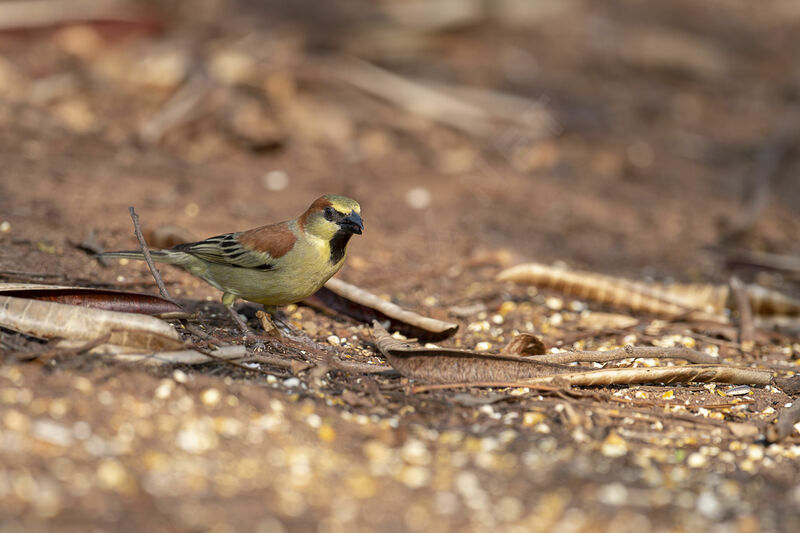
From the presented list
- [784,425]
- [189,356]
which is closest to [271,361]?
[189,356]

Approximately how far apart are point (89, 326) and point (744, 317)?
396cm

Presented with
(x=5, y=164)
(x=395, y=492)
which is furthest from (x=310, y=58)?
(x=395, y=492)

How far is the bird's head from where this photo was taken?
4766mm

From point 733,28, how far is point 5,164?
37.5ft

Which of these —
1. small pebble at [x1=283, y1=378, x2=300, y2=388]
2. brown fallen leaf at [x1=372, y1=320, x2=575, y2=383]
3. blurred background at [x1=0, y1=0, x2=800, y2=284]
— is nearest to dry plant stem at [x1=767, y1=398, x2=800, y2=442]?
brown fallen leaf at [x1=372, y1=320, x2=575, y2=383]

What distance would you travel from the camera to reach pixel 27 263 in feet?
16.6

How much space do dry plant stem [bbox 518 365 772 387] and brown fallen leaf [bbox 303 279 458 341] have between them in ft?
2.69

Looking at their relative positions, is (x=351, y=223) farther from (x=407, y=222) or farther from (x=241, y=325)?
(x=407, y=222)

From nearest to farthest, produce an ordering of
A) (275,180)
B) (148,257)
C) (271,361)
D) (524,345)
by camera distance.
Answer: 1. (271,361)
2. (148,257)
3. (524,345)
4. (275,180)

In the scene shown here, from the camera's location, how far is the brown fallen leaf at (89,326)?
12.5 ft

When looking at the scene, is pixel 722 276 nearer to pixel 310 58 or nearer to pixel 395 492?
pixel 395 492

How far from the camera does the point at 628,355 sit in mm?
4484

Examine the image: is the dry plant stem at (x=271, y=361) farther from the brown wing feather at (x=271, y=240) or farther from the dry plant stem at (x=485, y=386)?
the brown wing feather at (x=271, y=240)

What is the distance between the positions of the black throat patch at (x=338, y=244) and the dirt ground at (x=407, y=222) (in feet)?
1.61
